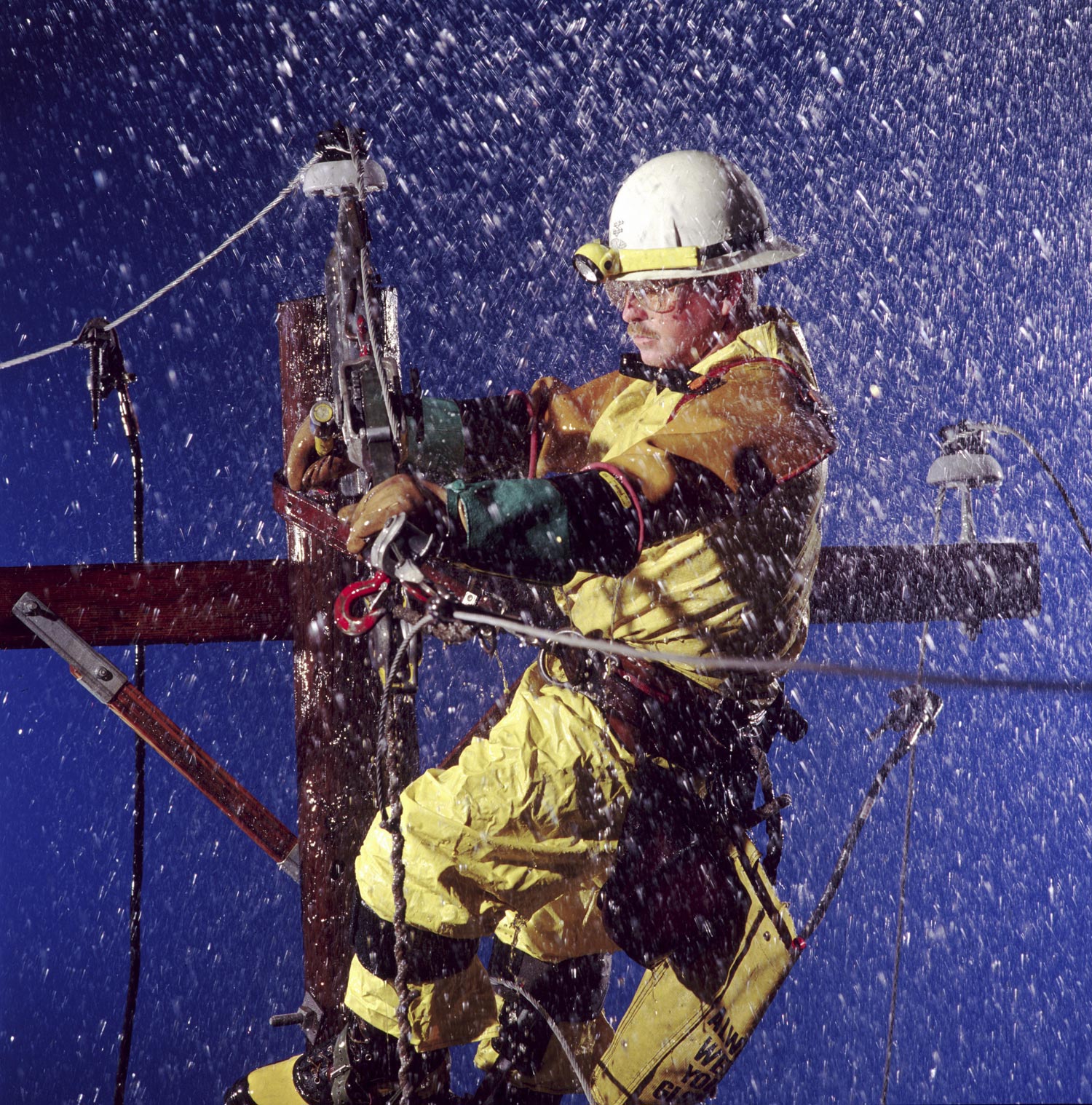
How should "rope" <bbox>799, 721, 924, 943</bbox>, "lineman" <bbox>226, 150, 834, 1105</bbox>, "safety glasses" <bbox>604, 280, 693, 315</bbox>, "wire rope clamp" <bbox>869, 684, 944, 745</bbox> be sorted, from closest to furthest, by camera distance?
1. "lineman" <bbox>226, 150, 834, 1105</bbox>
2. "safety glasses" <bbox>604, 280, 693, 315</bbox>
3. "rope" <bbox>799, 721, 924, 943</bbox>
4. "wire rope clamp" <bbox>869, 684, 944, 745</bbox>

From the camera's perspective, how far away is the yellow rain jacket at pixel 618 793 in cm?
163

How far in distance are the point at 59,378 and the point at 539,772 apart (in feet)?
8.46

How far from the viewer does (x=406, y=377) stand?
12.2 ft

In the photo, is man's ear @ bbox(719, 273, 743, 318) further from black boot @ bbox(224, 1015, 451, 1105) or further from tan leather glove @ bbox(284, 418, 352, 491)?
black boot @ bbox(224, 1015, 451, 1105)

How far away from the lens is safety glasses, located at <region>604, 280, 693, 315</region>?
1.76m

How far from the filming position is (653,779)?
1.70 metres

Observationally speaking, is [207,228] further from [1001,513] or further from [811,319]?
[1001,513]

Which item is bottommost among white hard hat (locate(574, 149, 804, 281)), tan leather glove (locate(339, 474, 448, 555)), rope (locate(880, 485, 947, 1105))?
rope (locate(880, 485, 947, 1105))

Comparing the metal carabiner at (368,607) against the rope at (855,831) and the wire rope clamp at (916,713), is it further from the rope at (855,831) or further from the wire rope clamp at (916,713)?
the wire rope clamp at (916,713)

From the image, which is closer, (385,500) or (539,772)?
(385,500)

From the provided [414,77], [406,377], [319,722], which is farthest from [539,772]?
[414,77]

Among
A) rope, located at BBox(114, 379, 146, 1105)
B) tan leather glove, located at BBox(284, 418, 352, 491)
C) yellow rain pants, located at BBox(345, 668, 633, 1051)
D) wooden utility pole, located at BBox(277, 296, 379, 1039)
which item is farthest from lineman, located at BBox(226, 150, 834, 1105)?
rope, located at BBox(114, 379, 146, 1105)

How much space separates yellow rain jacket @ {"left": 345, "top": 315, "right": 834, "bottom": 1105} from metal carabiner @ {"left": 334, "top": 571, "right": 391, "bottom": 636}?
0.91 feet

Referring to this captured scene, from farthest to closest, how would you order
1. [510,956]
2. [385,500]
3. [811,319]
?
[811,319] → [510,956] → [385,500]
